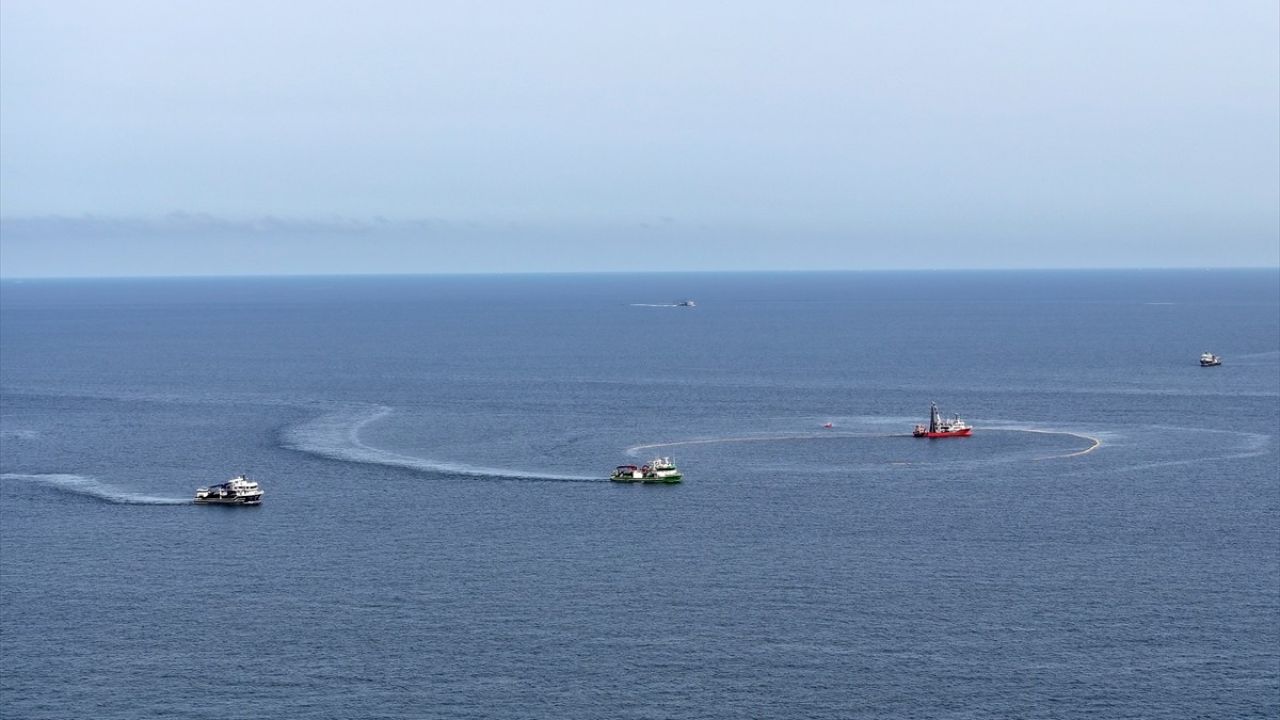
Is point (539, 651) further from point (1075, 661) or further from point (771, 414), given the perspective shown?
point (771, 414)

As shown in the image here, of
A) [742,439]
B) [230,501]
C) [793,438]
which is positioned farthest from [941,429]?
[230,501]

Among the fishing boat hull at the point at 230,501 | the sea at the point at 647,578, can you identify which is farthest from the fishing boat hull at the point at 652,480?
the fishing boat hull at the point at 230,501

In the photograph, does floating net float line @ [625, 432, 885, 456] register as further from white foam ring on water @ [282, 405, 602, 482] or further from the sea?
white foam ring on water @ [282, 405, 602, 482]

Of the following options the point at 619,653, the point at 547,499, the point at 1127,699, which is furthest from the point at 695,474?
the point at 1127,699

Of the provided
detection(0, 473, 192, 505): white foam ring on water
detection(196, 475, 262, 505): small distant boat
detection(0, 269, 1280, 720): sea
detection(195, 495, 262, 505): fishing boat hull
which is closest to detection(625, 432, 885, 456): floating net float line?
detection(0, 269, 1280, 720): sea

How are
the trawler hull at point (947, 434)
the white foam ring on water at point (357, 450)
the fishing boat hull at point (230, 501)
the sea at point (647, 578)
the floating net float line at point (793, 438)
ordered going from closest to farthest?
the sea at point (647, 578)
the fishing boat hull at point (230, 501)
the white foam ring on water at point (357, 450)
the floating net float line at point (793, 438)
the trawler hull at point (947, 434)

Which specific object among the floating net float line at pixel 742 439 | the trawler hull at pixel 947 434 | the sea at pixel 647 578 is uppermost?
the trawler hull at pixel 947 434

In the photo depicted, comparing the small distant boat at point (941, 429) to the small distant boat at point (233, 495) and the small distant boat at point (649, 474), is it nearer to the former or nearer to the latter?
the small distant boat at point (649, 474)
